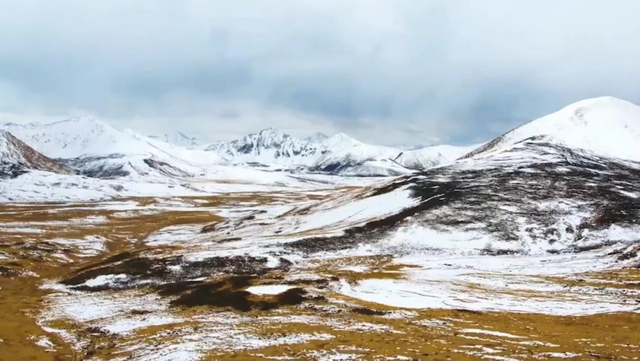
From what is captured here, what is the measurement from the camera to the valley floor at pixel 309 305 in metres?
31.6

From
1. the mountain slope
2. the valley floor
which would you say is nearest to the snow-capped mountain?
the mountain slope

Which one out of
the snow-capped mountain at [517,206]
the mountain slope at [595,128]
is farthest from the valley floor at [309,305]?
the mountain slope at [595,128]

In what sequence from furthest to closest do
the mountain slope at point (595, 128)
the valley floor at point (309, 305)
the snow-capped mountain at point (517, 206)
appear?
the mountain slope at point (595, 128), the snow-capped mountain at point (517, 206), the valley floor at point (309, 305)

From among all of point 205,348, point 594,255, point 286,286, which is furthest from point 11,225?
point 594,255

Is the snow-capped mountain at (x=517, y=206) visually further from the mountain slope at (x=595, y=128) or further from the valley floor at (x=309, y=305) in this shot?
the valley floor at (x=309, y=305)

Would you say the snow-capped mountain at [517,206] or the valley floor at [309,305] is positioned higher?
the snow-capped mountain at [517,206]

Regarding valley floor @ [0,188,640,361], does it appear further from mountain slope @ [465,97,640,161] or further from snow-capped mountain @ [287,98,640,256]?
mountain slope @ [465,97,640,161]

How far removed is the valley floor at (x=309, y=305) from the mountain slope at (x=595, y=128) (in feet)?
313

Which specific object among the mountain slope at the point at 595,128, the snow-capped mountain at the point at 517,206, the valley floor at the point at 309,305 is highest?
the mountain slope at the point at 595,128

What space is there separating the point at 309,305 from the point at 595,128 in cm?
15839

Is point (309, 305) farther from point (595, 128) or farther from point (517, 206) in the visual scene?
point (595, 128)

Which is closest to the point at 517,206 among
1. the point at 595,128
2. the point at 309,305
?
the point at 309,305

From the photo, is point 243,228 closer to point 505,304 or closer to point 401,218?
point 401,218

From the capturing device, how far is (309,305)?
4459 centimetres
